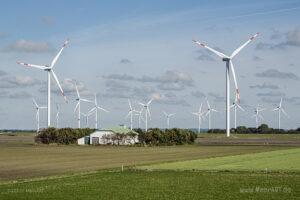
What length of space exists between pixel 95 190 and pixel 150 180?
8726 mm

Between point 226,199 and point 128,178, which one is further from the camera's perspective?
point 128,178

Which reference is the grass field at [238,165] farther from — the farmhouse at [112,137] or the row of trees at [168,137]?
the farmhouse at [112,137]

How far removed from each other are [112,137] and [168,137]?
1410 centimetres

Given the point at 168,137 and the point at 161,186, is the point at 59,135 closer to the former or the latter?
the point at 168,137

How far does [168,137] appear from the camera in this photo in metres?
155

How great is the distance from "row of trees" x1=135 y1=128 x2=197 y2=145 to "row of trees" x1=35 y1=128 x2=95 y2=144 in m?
19.4

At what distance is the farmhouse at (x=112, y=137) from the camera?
15612cm

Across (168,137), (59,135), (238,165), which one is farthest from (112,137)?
(238,165)

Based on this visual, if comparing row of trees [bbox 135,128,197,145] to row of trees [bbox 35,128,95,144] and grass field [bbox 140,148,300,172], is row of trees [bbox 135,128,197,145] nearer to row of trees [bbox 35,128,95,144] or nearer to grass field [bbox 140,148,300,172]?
row of trees [bbox 35,128,95,144]

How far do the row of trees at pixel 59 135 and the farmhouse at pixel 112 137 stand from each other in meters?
1.76

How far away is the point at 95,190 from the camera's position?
40.1 meters

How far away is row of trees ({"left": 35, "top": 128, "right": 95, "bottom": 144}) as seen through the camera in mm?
161500

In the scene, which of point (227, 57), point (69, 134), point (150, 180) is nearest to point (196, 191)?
point (150, 180)

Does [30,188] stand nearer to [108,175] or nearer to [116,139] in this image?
[108,175]
